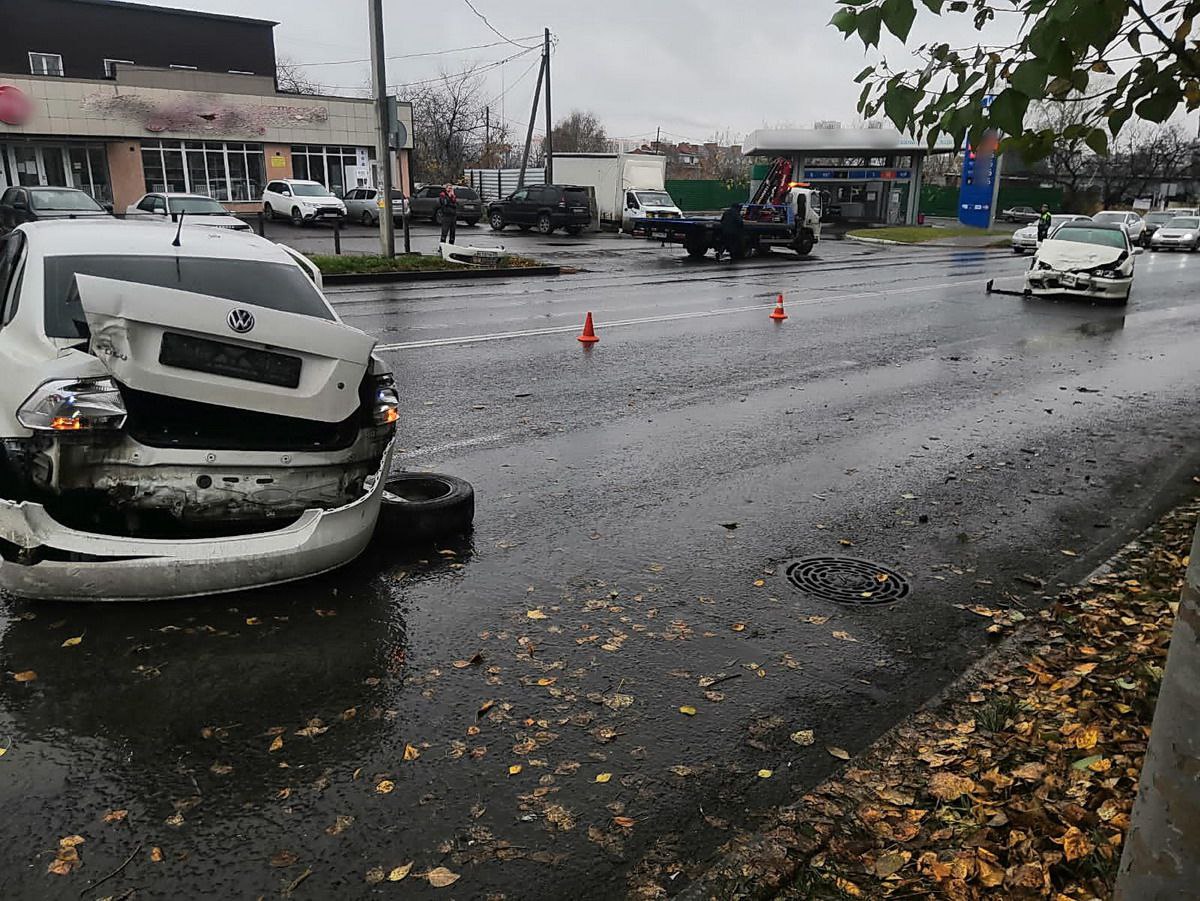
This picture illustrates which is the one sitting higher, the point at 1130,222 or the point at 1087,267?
the point at 1130,222

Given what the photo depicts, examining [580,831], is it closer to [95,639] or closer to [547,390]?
[95,639]

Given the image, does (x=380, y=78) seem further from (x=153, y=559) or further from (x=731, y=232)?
(x=153, y=559)

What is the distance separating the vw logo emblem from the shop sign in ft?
134

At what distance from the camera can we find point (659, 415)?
8930 mm

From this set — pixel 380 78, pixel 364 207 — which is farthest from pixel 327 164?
pixel 380 78

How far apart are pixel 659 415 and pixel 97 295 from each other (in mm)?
5600

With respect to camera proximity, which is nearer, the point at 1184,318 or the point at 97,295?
the point at 97,295

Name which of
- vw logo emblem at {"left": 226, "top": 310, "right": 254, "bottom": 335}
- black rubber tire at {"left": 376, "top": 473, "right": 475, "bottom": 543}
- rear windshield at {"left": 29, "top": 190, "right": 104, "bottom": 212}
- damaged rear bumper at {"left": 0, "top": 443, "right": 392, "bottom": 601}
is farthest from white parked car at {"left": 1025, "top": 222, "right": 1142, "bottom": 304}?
rear windshield at {"left": 29, "top": 190, "right": 104, "bottom": 212}

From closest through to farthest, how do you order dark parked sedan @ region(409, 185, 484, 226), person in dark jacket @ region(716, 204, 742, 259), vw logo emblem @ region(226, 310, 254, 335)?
1. vw logo emblem @ region(226, 310, 254, 335)
2. person in dark jacket @ region(716, 204, 742, 259)
3. dark parked sedan @ region(409, 185, 484, 226)

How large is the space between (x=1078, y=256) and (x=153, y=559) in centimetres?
1939

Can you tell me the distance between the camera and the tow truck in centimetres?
2986

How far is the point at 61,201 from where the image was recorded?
25.2 metres

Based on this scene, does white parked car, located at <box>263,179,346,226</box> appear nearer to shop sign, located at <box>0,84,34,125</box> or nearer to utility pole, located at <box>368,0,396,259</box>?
shop sign, located at <box>0,84,34,125</box>

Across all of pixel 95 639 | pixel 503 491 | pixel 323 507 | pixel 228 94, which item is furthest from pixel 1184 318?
pixel 228 94
